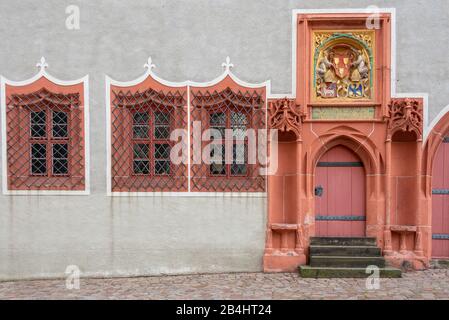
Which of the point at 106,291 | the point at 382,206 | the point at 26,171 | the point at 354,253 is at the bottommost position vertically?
the point at 106,291

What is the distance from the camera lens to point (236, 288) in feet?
17.8

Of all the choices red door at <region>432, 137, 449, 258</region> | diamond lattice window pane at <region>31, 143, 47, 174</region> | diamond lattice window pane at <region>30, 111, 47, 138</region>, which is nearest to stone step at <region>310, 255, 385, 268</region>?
red door at <region>432, 137, 449, 258</region>

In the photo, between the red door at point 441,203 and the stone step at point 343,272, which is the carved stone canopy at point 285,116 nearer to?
the stone step at point 343,272

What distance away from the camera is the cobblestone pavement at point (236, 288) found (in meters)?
5.11

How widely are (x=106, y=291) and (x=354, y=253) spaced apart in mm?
3851

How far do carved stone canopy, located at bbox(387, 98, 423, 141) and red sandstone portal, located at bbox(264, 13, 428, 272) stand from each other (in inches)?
0.6

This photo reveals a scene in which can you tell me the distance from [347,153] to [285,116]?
131cm

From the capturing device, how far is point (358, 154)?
634 centimetres

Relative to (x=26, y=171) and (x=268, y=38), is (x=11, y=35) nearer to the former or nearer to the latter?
(x=26, y=171)

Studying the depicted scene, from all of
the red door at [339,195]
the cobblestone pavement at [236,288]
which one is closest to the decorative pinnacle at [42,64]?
the cobblestone pavement at [236,288]

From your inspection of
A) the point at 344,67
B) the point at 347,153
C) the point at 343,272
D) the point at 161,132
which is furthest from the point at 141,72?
the point at 343,272

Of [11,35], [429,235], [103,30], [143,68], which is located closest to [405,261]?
[429,235]

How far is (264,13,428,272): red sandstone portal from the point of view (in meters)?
6.14

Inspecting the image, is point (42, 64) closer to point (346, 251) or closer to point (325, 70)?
point (325, 70)
